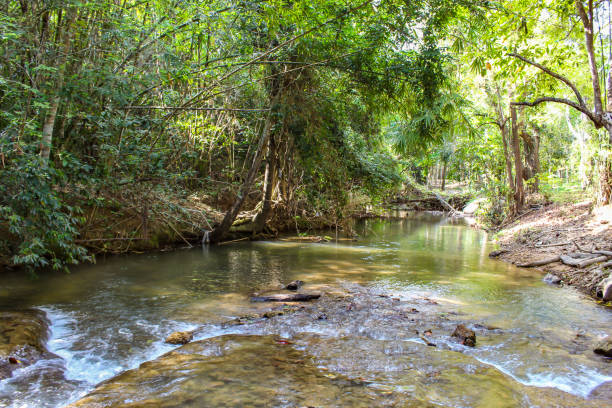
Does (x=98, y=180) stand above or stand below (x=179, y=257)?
above

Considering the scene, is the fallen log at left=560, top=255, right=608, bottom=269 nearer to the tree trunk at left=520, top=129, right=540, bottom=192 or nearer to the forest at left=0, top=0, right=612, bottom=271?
the forest at left=0, top=0, right=612, bottom=271

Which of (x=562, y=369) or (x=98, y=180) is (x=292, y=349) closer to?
(x=562, y=369)

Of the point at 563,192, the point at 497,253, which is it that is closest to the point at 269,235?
the point at 497,253

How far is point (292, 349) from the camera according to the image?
4645 millimetres

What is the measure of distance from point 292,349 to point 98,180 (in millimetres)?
4273

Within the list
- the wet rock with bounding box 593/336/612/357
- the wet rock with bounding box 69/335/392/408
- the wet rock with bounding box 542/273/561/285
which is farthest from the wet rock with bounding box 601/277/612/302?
the wet rock with bounding box 69/335/392/408

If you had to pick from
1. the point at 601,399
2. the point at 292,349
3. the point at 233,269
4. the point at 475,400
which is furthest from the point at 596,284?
the point at 233,269

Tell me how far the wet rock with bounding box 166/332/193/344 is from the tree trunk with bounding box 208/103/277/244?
20.2 ft

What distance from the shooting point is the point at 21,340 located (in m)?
4.48

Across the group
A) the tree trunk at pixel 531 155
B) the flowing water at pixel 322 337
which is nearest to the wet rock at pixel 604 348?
the flowing water at pixel 322 337

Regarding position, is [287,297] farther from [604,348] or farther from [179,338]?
[604,348]

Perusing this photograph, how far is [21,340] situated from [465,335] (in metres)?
5.15

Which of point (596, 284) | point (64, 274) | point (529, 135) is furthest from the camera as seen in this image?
A: point (529, 135)

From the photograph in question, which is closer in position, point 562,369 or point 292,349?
point 562,369
